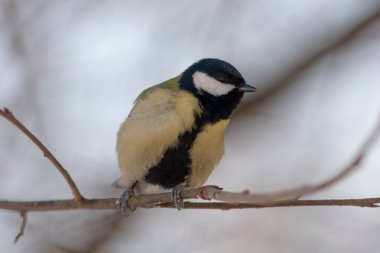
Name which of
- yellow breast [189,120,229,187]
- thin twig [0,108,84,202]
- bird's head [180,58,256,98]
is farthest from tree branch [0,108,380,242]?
bird's head [180,58,256,98]

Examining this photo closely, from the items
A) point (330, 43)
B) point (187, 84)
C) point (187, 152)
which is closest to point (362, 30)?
point (330, 43)

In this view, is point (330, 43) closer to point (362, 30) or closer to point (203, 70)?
point (362, 30)

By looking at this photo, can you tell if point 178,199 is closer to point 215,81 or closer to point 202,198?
point 202,198

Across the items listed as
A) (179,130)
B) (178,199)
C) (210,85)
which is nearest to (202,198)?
(178,199)

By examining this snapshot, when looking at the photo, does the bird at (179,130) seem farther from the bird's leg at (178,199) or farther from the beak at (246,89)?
the bird's leg at (178,199)

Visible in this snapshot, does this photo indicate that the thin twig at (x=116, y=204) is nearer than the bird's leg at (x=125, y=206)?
Yes

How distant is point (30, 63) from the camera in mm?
3604

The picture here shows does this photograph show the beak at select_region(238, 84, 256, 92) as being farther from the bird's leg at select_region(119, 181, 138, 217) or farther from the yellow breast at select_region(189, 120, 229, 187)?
the bird's leg at select_region(119, 181, 138, 217)

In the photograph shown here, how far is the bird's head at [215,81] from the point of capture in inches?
95.8

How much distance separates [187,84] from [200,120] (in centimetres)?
23

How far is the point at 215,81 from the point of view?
→ 2471mm

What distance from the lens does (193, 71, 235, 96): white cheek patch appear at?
95.7 inches

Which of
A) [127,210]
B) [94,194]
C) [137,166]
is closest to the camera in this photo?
[127,210]

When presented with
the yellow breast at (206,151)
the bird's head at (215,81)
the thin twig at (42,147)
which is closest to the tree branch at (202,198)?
the thin twig at (42,147)
